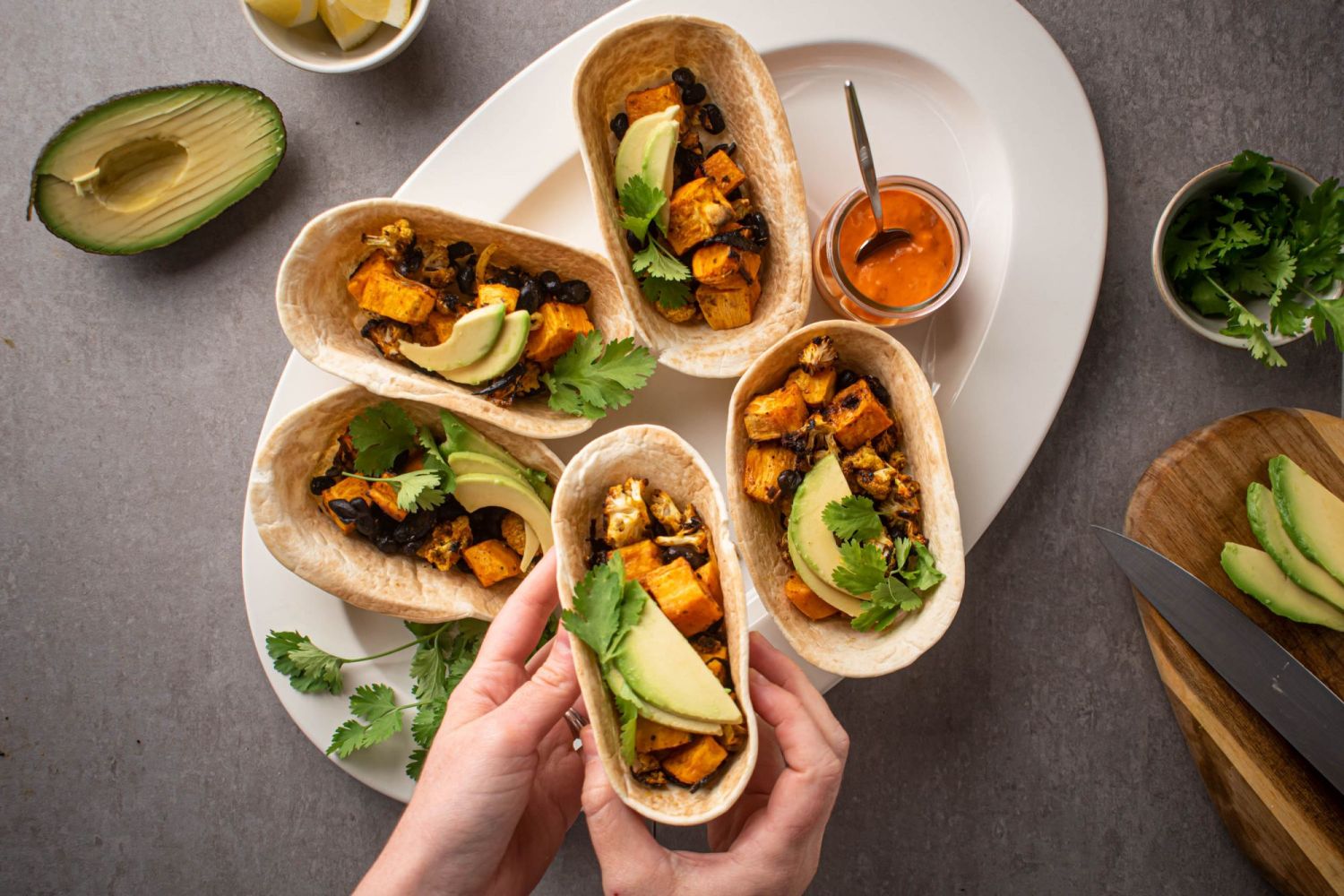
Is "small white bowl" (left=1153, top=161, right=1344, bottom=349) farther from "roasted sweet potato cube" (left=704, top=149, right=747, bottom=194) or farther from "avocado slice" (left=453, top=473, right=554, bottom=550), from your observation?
"avocado slice" (left=453, top=473, right=554, bottom=550)

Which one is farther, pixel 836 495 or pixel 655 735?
pixel 836 495

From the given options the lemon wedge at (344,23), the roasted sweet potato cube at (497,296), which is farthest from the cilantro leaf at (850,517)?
the lemon wedge at (344,23)

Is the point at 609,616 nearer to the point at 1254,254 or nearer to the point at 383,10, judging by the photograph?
the point at 383,10

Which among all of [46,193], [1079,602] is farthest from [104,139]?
[1079,602]

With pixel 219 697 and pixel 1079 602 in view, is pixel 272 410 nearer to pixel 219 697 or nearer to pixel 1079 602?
pixel 219 697

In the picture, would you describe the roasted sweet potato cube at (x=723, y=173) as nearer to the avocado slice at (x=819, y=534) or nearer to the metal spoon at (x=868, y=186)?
the metal spoon at (x=868, y=186)

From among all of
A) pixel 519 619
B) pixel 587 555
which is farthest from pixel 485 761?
pixel 587 555
